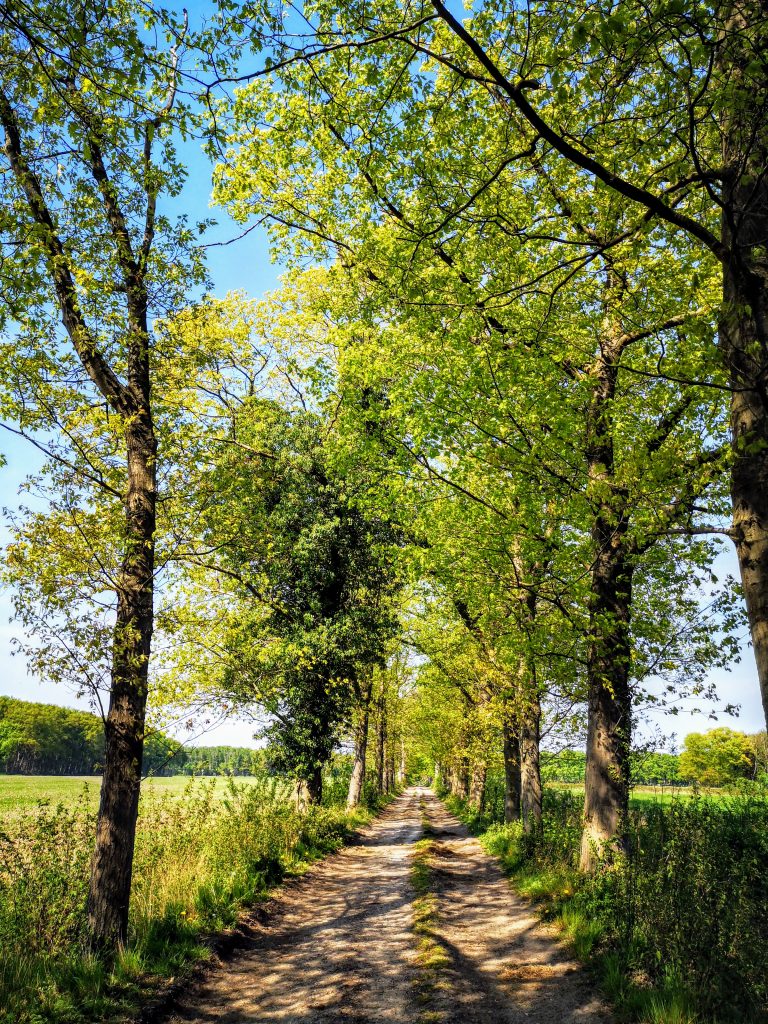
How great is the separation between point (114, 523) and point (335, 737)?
13586mm

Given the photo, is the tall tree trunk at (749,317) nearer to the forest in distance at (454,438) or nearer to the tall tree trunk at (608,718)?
the forest in distance at (454,438)

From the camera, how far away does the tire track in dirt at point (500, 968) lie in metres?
6.33

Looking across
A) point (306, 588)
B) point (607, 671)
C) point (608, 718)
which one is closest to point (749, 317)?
point (607, 671)

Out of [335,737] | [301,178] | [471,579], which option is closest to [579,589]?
[471,579]

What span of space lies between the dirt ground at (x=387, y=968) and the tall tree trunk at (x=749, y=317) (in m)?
4.76

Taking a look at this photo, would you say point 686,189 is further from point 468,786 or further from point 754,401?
point 468,786

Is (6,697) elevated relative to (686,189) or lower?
lower

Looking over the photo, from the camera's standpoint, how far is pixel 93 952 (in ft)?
22.3

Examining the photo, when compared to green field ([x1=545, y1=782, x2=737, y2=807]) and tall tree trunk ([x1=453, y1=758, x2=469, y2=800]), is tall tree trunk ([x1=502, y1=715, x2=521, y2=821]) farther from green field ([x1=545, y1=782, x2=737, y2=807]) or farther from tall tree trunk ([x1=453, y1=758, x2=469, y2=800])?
tall tree trunk ([x1=453, y1=758, x2=469, y2=800])

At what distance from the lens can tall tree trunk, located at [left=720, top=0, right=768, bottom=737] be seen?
448cm

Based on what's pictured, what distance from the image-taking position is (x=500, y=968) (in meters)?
7.82

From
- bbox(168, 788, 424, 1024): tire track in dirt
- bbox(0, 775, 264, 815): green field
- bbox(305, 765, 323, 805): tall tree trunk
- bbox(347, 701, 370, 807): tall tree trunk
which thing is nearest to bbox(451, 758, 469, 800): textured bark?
bbox(347, 701, 370, 807): tall tree trunk

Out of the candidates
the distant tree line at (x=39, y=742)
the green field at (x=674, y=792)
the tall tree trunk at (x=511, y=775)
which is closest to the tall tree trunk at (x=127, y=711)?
the green field at (x=674, y=792)

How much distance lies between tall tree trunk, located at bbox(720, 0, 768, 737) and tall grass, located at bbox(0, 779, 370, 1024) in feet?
22.8
